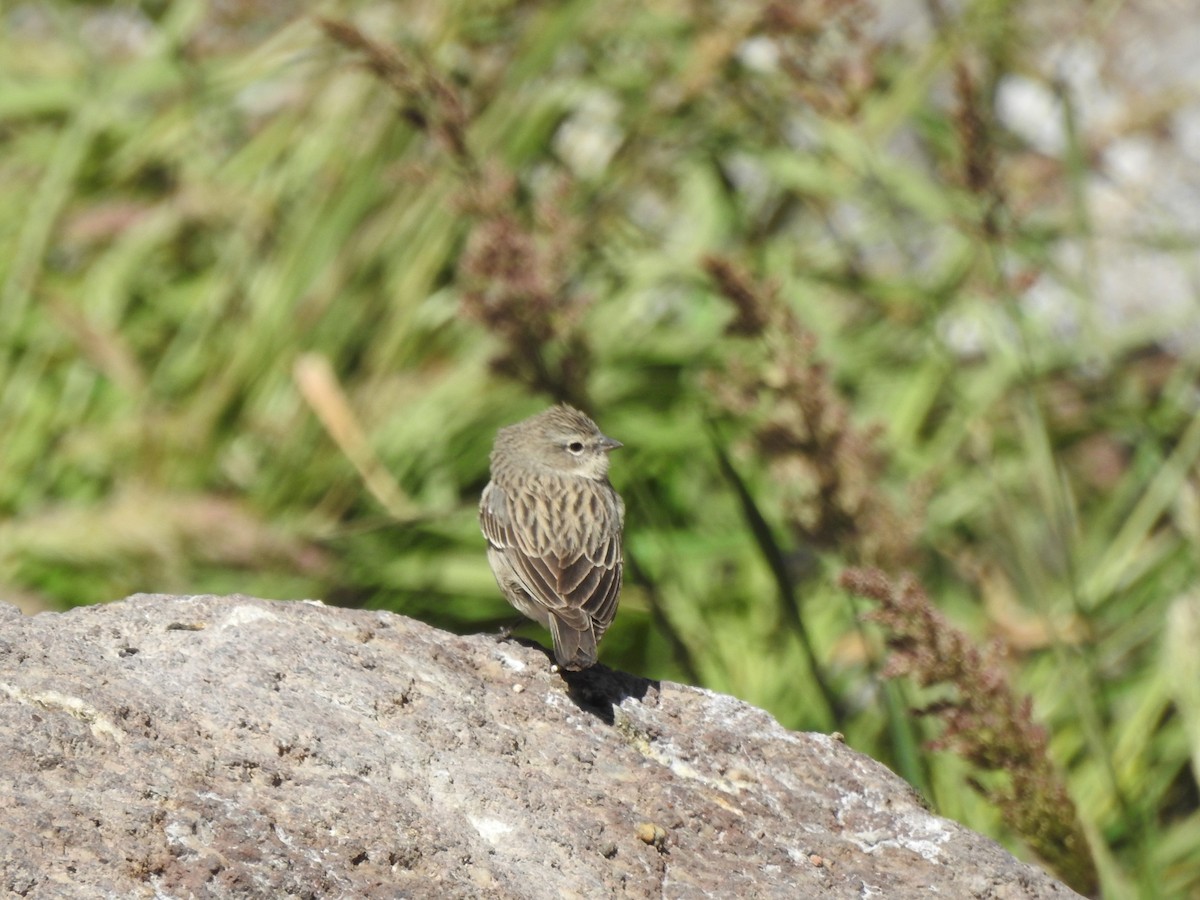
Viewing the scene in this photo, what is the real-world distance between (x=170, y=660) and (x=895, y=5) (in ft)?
22.5

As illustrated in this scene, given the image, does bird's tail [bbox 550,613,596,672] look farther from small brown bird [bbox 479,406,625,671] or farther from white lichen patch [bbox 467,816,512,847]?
white lichen patch [bbox 467,816,512,847]

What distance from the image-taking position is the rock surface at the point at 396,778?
8.23ft

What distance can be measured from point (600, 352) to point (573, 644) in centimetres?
292

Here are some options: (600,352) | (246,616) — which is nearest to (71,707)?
(246,616)

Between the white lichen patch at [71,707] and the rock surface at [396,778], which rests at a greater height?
the rock surface at [396,778]

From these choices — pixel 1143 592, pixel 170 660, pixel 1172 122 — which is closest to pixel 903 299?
pixel 1143 592

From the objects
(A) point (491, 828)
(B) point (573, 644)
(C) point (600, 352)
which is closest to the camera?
(A) point (491, 828)

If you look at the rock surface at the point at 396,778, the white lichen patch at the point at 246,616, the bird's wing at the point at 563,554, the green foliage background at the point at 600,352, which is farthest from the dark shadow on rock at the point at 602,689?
the green foliage background at the point at 600,352

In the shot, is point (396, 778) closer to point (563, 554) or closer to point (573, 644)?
point (573, 644)

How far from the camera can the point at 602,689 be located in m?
3.40

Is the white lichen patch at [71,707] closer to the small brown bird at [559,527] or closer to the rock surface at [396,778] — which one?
the rock surface at [396,778]

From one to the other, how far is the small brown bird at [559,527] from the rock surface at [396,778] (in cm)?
31

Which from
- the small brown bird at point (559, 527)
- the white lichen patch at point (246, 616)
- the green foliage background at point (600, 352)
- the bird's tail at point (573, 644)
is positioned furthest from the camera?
the green foliage background at point (600, 352)

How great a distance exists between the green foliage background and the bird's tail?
0.80 metres
